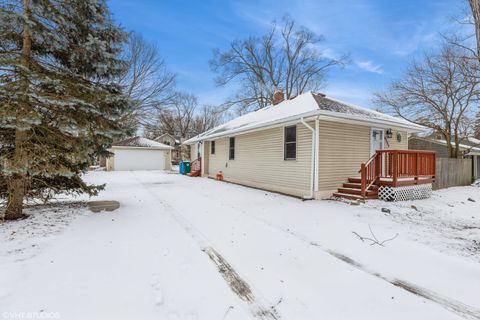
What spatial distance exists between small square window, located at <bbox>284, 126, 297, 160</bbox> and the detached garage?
58.3ft

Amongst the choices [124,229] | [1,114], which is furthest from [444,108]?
[1,114]

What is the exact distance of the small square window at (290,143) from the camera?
9055 mm

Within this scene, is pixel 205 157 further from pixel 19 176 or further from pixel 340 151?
pixel 19 176

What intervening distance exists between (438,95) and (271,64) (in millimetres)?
15329

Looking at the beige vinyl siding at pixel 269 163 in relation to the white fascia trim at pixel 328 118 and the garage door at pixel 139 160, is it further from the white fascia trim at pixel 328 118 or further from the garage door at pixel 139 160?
the garage door at pixel 139 160

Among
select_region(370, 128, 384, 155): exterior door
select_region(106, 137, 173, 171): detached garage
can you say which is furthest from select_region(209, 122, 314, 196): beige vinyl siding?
select_region(106, 137, 173, 171): detached garage

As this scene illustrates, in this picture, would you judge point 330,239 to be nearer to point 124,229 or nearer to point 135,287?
point 135,287

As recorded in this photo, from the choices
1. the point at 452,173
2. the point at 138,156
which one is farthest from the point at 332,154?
the point at 138,156

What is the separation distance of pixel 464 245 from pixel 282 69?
81.9 ft

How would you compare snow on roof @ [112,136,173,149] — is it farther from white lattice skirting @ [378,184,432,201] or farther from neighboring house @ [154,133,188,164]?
white lattice skirting @ [378,184,432,201]

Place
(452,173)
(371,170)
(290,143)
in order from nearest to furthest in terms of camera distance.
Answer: (371,170), (290,143), (452,173)

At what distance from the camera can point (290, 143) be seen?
927cm

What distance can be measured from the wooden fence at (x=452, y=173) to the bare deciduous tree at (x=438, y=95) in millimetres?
2458

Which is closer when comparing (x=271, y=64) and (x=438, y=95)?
(x=438, y=95)
